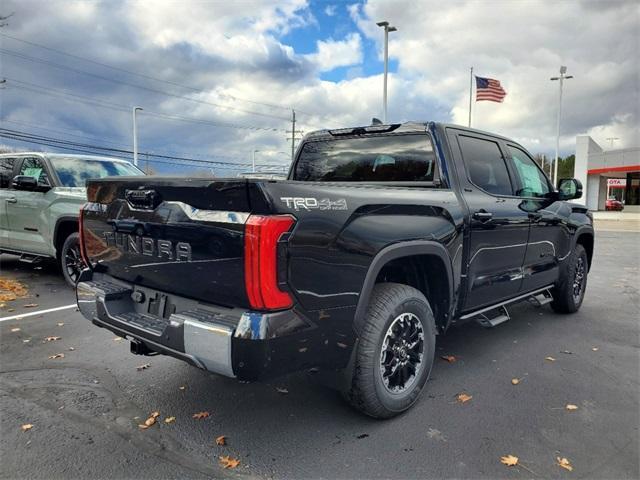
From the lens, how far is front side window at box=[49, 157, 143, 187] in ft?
22.4

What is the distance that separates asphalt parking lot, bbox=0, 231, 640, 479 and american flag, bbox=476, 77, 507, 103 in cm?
1940

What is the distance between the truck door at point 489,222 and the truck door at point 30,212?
561cm

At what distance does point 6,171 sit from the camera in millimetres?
7461

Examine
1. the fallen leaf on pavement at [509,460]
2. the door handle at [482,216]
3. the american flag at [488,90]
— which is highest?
the american flag at [488,90]

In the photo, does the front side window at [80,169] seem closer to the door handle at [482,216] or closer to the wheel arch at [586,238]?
the door handle at [482,216]

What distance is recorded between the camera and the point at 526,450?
281 centimetres

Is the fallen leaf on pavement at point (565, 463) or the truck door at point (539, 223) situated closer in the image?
the fallen leaf on pavement at point (565, 463)

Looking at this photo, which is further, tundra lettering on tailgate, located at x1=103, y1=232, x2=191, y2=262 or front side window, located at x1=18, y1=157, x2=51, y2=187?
front side window, located at x1=18, y1=157, x2=51, y2=187

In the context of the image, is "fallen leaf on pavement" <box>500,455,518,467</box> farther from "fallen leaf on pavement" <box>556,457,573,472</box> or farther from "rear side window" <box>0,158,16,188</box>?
"rear side window" <box>0,158,16,188</box>

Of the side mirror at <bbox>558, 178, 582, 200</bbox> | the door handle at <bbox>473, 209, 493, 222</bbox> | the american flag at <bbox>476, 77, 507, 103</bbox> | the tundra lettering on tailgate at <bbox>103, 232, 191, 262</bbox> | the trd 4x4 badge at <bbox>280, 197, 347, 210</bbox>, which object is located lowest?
the tundra lettering on tailgate at <bbox>103, 232, 191, 262</bbox>

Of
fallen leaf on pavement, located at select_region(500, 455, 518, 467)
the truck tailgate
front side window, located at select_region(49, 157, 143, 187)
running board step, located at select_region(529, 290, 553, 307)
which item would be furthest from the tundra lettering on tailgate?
front side window, located at select_region(49, 157, 143, 187)

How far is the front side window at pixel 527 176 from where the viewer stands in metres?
4.66

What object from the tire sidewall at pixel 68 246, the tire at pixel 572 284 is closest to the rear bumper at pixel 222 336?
the tire sidewall at pixel 68 246

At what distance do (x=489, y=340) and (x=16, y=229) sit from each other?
671cm
